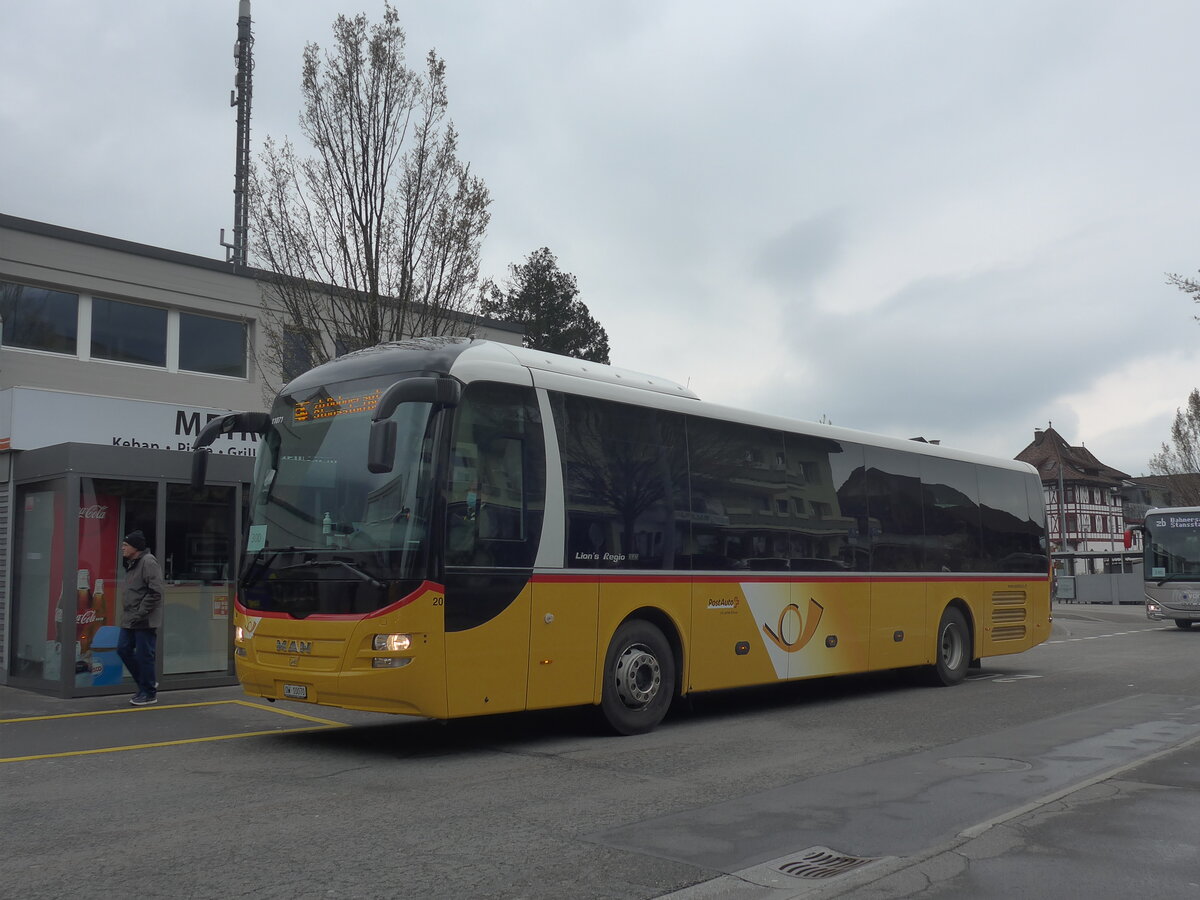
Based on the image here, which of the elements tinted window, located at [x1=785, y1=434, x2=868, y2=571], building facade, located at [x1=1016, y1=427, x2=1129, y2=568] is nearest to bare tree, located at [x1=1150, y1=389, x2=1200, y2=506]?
building facade, located at [x1=1016, y1=427, x2=1129, y2=568]

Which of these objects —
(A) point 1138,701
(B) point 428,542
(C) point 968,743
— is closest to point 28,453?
(B) point 428,542

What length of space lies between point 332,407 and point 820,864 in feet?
18.6

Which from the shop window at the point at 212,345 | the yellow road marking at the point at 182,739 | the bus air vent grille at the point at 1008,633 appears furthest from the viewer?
the shop window at the point at 212,345

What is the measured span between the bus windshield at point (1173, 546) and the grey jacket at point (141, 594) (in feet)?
85.9

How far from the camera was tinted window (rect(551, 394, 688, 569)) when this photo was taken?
9758mm

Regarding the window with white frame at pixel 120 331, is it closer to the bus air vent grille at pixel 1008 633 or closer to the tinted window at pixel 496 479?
the tinted window at pixel 496 479

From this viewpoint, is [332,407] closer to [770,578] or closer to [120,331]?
[770,578]

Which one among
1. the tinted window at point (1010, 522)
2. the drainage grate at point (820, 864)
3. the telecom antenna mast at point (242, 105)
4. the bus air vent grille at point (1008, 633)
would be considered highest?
the telecom antenna mast at point (242, 105)

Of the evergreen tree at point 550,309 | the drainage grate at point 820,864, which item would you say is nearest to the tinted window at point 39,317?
the drainage grate at point 820,864

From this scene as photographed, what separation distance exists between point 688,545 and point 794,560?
196cm

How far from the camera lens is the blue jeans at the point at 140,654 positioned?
12.3 metres

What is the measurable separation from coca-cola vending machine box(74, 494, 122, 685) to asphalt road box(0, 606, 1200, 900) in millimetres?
1053

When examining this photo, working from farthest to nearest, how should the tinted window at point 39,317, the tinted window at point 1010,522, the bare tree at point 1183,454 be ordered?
1. the bare tree at point 1183,454
2. the tinted window at point 39,317
3. the tinted window at point 1010,522

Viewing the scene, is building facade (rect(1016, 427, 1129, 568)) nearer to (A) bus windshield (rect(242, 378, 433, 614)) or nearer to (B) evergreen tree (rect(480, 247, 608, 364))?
(B) evergreen tree (rect(480, 247, 608, 364))
